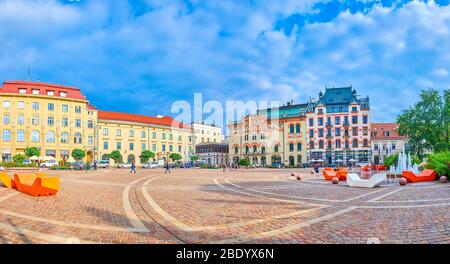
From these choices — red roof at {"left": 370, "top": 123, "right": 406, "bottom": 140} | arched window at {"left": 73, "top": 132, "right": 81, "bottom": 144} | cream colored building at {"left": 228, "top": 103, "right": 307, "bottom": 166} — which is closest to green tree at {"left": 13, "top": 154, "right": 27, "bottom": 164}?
arched window at {"left": 73, "top": 132, "right": 81, "bottom": 144}

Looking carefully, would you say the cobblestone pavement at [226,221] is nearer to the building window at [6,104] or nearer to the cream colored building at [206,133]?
the building window at [6,104]

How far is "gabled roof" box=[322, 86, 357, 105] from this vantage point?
2719 inches

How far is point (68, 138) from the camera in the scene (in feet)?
208

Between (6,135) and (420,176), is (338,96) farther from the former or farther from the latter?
(6,135)

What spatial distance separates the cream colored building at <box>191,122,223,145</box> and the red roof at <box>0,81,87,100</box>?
38.4 meters

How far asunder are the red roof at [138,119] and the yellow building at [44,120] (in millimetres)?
5811

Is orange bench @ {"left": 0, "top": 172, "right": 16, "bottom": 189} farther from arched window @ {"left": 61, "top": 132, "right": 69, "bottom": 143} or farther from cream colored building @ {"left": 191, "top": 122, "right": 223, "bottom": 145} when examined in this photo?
cream colored building @ {"left": 191, "top": 122, "right": 223, "bottom": 145}

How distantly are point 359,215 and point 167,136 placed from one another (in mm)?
75521

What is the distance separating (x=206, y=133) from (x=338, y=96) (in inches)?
1901

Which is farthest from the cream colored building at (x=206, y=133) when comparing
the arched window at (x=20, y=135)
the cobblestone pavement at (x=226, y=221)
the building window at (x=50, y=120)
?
the cobblestone pavement at (x=226, y=221)
